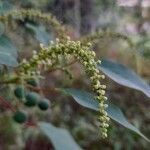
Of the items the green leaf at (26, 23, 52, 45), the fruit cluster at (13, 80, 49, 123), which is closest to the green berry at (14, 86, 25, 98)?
the fruit cluster at (13, 80, 49, 123)

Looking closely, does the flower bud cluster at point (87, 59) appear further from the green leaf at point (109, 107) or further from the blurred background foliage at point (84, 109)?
the blurred background foliage at point (84, 109)

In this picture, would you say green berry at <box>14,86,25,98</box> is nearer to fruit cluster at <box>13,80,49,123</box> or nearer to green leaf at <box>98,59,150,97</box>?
fruit cluster at <box>13,80,49,123</box>

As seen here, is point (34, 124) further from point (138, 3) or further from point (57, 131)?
point (138, 3)

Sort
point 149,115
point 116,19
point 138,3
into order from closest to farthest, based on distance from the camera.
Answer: point 149,115 < point 138,3 < point 116,19


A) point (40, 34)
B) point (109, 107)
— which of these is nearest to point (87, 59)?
point (109, 107)

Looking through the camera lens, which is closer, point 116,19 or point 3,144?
point 3,144

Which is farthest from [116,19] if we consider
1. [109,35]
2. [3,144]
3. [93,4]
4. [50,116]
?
[109,35]

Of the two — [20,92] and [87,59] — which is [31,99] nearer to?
[20,92]
